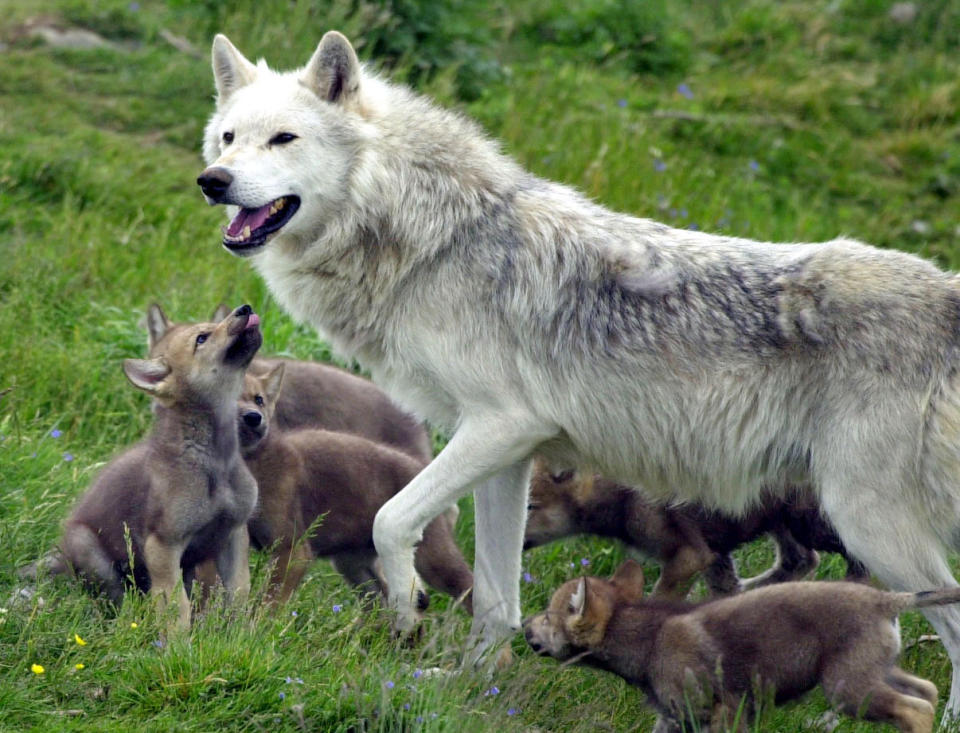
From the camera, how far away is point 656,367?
18.0 feet

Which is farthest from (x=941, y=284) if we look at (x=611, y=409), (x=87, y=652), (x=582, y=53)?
(x=582, y=53)

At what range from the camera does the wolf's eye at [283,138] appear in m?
5.63

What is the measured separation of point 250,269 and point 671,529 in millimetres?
3735

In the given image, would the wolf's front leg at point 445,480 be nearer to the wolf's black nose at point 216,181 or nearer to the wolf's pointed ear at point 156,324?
the wolf's black nose at point 216,181

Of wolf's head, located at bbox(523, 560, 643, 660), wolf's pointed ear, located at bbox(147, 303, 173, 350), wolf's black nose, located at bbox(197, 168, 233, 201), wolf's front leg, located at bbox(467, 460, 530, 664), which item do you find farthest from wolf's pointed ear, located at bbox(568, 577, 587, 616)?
wolf's pointed ear, located at bbox(147, 303, 173, 350)

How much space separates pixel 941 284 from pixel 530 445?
71.6 inches

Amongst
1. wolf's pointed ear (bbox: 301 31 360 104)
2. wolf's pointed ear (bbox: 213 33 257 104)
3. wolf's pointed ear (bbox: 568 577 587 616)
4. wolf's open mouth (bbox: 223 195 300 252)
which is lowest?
wolf's pointed ear (bbox: 568 577 587 616)

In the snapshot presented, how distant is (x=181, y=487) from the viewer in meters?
5.49

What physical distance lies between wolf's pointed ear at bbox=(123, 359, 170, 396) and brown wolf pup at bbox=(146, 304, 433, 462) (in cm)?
105

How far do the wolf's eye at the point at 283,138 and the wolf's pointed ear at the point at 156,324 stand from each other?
1043 mm

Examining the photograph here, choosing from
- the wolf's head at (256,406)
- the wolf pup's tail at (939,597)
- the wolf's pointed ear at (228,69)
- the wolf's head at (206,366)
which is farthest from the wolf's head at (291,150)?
the wolf pup's tail at (939,597)

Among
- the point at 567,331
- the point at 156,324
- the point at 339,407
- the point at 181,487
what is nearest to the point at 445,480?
the point at 567,331

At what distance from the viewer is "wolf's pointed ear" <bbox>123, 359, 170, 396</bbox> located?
5.64 m

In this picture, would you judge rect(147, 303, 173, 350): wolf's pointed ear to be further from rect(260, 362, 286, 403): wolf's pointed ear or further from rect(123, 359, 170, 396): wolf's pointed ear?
rect(260, 362, 286, 403): wolf's pointed ear
